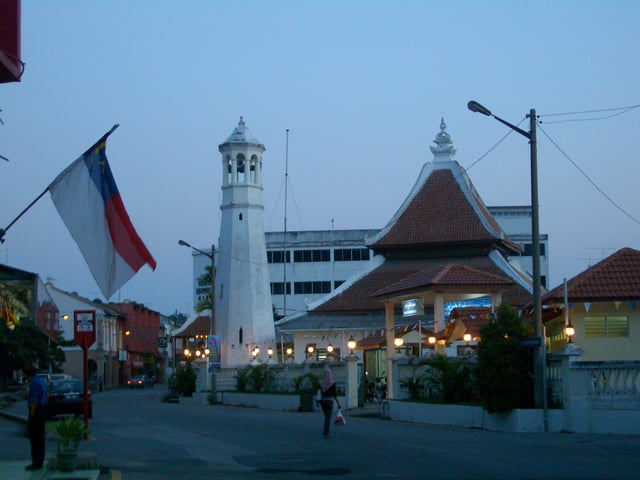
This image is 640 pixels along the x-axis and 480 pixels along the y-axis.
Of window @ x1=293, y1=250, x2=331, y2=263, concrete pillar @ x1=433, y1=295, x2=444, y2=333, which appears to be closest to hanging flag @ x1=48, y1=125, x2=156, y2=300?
concrete pillar @ x1=433, y1=295, x2=444, y2=333

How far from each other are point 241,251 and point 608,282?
117 feet

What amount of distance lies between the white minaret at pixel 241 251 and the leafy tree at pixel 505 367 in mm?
40058

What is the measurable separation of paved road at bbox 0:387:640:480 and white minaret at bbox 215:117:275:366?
35488 millimetres

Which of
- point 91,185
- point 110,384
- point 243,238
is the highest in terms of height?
point 243,238

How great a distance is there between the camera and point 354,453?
1925cm

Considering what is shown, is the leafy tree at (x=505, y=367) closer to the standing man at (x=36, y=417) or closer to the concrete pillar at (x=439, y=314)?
the standing man at (x=36, y=417)

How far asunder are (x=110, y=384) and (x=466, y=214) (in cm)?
5094

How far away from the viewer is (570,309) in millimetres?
31188

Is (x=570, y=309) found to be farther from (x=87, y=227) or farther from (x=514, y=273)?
(x=514, y=273)

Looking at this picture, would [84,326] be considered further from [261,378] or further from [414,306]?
[261,378]

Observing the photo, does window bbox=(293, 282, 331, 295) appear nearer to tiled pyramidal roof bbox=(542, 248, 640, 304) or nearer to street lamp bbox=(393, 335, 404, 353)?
street lamp bbox=(393, 335, 404, 353)

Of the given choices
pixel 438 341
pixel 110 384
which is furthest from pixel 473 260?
pixel 110 384

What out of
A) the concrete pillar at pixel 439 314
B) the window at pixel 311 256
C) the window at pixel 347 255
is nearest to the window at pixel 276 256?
the window at pixel 311 256

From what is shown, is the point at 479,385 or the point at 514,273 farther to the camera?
the point at 514,273
